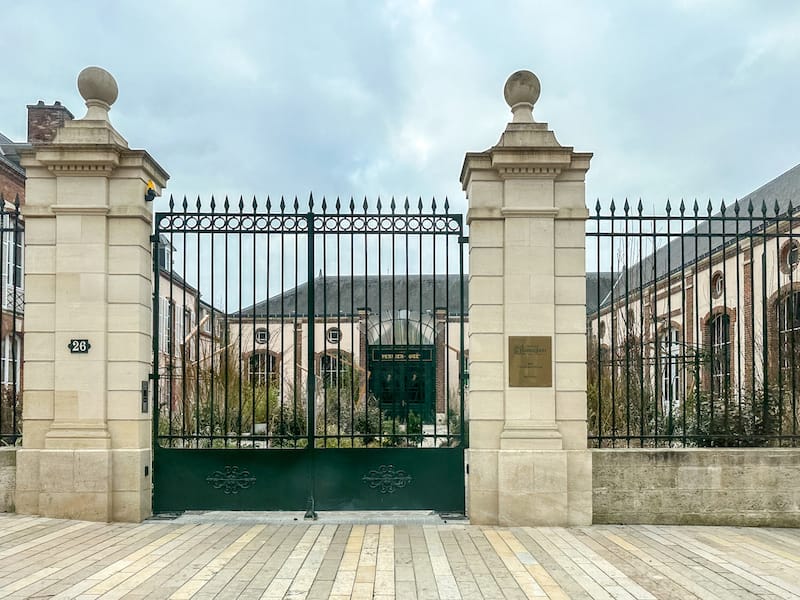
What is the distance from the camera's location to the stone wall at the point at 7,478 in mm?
7539

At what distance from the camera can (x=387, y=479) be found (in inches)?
304

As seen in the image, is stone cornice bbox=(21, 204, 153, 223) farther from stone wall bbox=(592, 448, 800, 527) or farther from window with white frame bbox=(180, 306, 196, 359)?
stone wall bbox=(592, 448, 800, 527)

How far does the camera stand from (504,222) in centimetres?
766

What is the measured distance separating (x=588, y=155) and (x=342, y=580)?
5.08 metres

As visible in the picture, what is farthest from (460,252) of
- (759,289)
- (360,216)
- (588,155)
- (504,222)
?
(759,289)

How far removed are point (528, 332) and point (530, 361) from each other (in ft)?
1.03

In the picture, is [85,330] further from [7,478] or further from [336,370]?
[336,370]

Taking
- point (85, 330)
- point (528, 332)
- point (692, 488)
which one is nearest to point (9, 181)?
point (85, 330)

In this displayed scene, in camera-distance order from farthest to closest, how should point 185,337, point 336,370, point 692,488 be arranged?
1. point 336,370
2. point 185,337
3. point 692,488

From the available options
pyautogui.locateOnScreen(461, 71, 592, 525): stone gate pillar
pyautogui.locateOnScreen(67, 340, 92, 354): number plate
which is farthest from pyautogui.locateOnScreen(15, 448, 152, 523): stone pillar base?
pyautogui.locateOnScreen(461, 71, 592, 525): stone gate pillar

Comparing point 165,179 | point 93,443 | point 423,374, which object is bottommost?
point 93,443

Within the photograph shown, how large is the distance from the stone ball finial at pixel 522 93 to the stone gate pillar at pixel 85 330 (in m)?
4.17

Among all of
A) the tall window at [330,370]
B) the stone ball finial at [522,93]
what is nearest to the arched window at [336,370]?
the tall window at [330,370]

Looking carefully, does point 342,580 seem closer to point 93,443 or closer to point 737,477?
point 93,443
